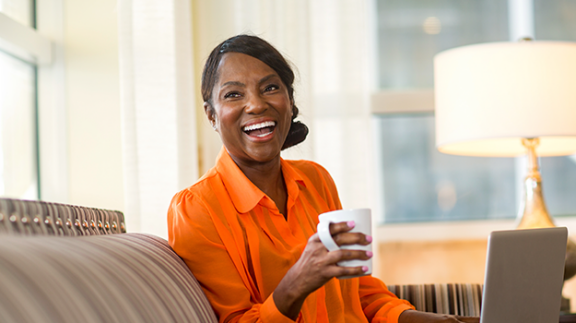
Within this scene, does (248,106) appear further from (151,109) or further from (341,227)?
(151,109)

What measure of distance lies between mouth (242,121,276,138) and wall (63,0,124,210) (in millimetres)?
1297

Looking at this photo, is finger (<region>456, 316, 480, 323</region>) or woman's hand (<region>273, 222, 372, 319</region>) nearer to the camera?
woman's hand (<region>273, 222, 372, 319</region>)

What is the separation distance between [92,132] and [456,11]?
1.83m

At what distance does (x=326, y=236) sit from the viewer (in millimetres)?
748

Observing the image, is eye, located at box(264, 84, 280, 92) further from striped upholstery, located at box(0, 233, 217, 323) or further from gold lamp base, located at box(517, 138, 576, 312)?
gold lamp base, located at box(517, 138, 576, 312)

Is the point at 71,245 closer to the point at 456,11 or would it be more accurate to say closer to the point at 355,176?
the point at 355,176

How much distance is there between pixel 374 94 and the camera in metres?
2.49

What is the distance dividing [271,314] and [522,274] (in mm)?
466

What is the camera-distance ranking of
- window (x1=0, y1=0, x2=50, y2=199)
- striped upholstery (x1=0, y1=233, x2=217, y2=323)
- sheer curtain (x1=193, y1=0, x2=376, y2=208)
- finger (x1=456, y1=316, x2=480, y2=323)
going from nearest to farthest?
striped upholstery (x1=0, y1=233, x2=217, y2=323) → finger (x1=456, y1=316, x2=480, y2=323) → window (x1=0, y1=0, x2=50, y2=199) → sheer curtain (x1=193, y1=0, x2=376, y2=208)

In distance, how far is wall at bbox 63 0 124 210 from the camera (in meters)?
2.25

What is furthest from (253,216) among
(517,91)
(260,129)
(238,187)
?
(517,91)

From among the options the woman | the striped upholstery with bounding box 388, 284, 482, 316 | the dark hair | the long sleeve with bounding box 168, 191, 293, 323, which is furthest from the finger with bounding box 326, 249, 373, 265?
the striped upholstery with bounding box 388, 284, 482, 316

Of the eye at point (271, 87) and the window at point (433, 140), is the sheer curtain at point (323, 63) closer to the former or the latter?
the window at point (433, 140)

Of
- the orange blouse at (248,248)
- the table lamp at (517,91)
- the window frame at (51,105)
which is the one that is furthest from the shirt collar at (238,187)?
the window frame at (51,105)
